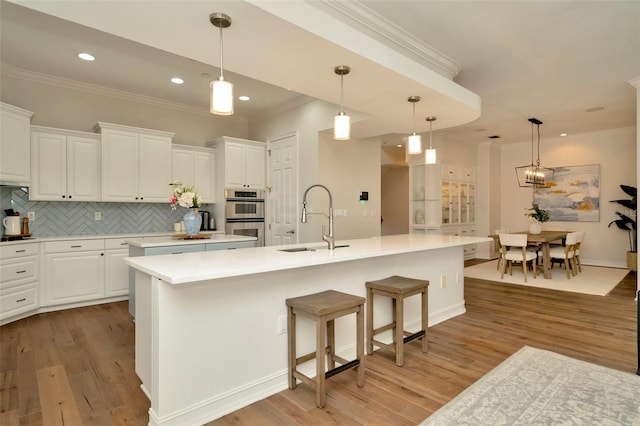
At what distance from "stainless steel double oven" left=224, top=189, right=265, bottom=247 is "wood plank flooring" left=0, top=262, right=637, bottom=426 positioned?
1.95 m

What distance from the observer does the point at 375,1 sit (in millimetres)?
2652

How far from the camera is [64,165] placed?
4387 mm

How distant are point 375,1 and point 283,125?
3.09m

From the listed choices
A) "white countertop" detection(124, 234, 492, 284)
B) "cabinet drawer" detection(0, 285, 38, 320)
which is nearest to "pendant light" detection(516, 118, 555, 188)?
"white countertop" detection(124, 234, 492, 284)

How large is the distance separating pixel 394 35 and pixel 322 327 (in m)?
2.57

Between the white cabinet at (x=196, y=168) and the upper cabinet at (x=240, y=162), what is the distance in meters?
0.15

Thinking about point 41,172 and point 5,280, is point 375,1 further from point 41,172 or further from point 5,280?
point 5,280

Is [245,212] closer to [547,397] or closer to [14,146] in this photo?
[14,146]

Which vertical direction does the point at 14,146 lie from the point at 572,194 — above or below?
above

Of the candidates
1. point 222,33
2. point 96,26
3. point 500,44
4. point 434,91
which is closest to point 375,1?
point 434,91

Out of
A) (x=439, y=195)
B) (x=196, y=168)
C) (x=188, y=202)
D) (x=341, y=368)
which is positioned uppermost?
(x=196, y=168)

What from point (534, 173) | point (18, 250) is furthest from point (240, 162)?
point (534, 173)

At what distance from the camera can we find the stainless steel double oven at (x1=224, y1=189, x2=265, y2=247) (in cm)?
558

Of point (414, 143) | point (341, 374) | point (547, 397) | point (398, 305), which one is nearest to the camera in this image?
point (547, 397)
